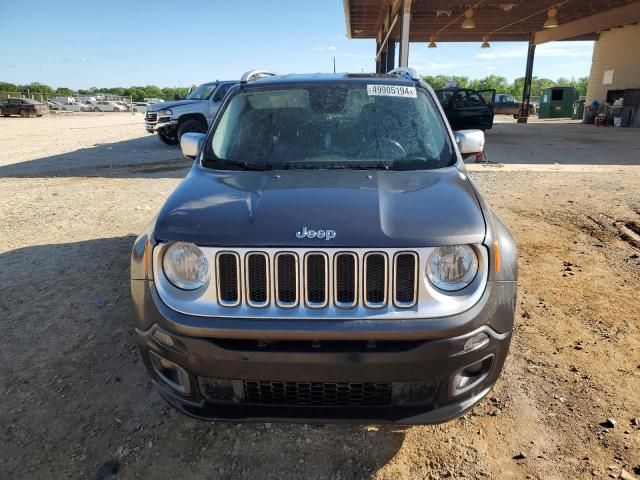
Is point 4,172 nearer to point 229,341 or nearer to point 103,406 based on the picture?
point 103,406

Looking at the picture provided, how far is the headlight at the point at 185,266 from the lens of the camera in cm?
216

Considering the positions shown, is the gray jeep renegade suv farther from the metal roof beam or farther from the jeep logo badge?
the metal roof beam

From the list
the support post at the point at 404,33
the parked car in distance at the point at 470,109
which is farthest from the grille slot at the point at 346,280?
the parked car in distance at the point at 470,109

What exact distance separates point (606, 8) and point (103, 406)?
85.4 feet

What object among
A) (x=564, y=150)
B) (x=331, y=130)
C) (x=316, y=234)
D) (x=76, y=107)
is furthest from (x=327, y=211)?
(x=76, y=107)

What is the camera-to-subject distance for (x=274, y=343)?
6.63 feet

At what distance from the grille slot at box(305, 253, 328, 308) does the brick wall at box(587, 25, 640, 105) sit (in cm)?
2825

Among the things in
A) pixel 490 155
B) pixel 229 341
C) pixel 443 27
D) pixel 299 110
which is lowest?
pixel 490 155

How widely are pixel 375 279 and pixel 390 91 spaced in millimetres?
1866

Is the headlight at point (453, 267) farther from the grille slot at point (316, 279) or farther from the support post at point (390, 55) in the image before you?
the support post at point (390, 55)

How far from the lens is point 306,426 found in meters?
2.62

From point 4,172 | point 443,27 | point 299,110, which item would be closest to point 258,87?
point 299,110

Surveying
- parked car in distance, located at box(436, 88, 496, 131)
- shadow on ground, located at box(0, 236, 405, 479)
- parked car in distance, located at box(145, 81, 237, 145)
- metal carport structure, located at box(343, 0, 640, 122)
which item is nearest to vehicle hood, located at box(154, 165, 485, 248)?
shadow on ground, located at box(0, 236, 405, 479)

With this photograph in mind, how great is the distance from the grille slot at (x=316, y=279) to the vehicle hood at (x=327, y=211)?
0.07 meters
